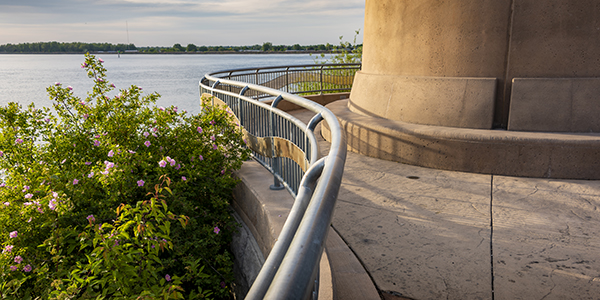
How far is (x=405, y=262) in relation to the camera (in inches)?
134

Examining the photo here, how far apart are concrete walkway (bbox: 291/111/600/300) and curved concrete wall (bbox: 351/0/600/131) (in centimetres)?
156

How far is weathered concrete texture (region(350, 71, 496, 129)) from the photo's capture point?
6.29 metres

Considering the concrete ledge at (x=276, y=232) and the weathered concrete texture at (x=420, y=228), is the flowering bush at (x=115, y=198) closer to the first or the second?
the concrete ledge at (x=276, y=232)

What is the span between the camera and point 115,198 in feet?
14.8

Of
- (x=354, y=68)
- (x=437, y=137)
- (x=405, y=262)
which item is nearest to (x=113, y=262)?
(x=405, y=262)

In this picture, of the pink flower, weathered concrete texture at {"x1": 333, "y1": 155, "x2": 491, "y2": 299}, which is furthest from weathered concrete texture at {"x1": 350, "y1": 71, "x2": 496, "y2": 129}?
the pink flower

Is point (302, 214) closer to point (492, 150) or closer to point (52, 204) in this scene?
point (52, 204)

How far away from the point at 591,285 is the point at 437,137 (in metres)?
3.28

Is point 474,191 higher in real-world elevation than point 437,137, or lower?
lower

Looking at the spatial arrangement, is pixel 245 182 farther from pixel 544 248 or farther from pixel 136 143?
pixel 544 248

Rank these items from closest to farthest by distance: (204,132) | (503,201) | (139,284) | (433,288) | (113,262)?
(433,288) → (113,262) → (139,284) → (503,201) → (204,132)

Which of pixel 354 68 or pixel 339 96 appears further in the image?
pixel 354 68

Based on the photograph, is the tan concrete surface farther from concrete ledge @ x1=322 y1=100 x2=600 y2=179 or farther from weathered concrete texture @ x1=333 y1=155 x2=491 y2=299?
concrete ledge @ x1=322 y1=100 x2=600 y2=179

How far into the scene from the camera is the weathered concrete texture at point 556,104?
5910 mm
